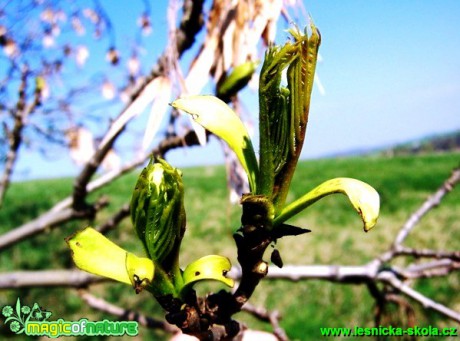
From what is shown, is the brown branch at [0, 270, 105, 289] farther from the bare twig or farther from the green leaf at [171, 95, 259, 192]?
the green leaf at [171, 95, 259, 192]

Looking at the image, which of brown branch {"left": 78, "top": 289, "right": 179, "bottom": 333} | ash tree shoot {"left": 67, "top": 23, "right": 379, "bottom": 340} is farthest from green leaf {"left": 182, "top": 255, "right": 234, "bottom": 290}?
brown branch {"left": 78, "top": 289, "right": 179, "bottom": 333}

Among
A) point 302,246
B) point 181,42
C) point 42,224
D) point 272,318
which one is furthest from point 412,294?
point 302,246

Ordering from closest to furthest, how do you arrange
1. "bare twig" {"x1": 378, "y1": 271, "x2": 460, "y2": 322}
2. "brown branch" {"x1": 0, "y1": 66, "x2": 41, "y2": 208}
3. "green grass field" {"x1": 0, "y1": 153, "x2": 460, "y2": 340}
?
1. "bare twig" {"x1": 378, "y1": 271, "x2": 460, "y2": 322}
2. "brown branch" {"x1": 0, "y1": 66, "x2": 41, "y2": 208}
3. "green grass field" {"x1": 0, "y1": 153, "x2": 460, "y2": 340}

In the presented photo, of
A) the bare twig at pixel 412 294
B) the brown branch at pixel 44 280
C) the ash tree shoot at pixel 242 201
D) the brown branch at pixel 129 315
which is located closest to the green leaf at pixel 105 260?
the ash tree shoot at pixel 242 201

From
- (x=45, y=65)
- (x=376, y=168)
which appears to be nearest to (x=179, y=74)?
Result: (x=45, y=65)

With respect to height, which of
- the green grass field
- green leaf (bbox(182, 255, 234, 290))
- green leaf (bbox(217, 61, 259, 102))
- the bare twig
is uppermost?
green leaf (bbox(217, 61, 259, 102))

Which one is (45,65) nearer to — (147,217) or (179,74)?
(179,74)

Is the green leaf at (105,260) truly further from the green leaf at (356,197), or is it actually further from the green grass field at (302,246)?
the green grass field at (302,246)
